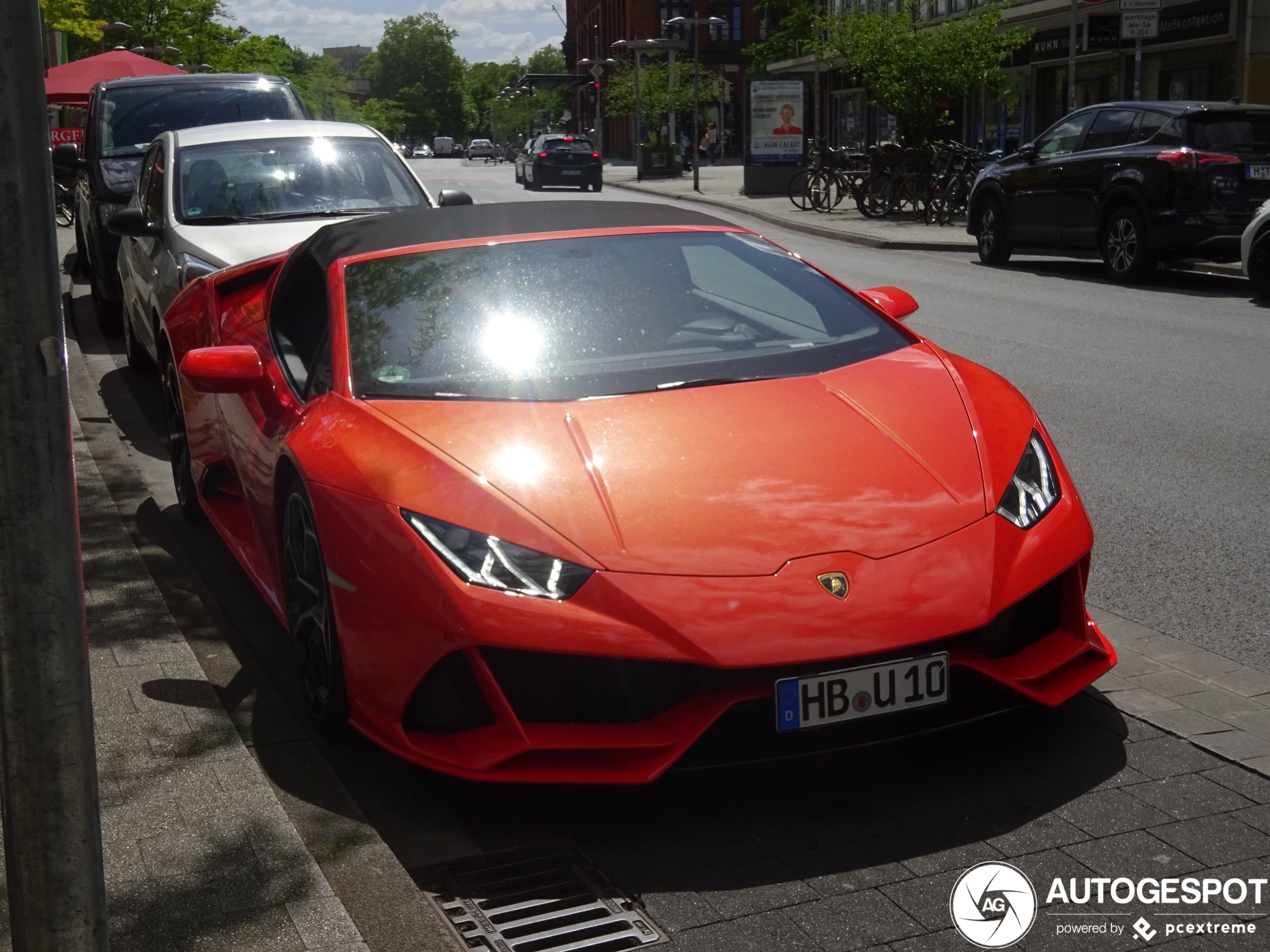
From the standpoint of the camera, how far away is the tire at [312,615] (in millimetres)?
3852

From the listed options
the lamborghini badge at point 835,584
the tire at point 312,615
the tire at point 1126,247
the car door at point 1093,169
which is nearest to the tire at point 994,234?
the car door at point 1093,169

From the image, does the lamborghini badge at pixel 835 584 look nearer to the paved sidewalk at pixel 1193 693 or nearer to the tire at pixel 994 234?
the paved sidewalk at pixel 1193 693

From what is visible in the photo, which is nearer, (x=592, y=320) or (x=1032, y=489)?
(x=1032, y=489)

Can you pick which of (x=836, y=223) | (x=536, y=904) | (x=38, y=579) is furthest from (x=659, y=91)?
(x=38, y=579)

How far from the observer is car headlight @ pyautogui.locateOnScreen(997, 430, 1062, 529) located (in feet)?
12.3

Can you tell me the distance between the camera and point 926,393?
4262 millimetres

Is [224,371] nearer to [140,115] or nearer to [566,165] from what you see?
[140,115]

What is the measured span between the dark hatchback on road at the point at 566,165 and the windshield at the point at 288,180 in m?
34.7

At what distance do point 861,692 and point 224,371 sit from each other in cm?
232

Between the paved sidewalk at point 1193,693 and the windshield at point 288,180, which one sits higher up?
the windshield at point 288,180

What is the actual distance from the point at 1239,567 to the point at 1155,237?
1054 cm

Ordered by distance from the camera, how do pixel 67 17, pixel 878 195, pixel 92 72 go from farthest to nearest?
pixel 67 17, pixel 878 195, pixel 92 72

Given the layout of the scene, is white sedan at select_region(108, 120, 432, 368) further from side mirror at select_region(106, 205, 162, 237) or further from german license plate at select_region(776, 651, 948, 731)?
german license plate at select_region(776, 651, 948, 731)

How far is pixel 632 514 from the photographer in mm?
3543
